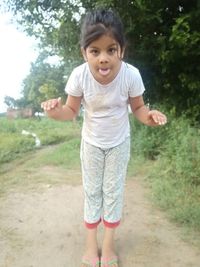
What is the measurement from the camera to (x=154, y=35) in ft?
12.8

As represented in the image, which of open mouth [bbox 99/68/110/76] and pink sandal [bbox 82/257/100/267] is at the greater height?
open mouth [bbox 99/68/110/76]

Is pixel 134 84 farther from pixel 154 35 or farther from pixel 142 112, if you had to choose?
pixel 154 35

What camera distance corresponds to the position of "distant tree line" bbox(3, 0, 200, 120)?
347 centimetres

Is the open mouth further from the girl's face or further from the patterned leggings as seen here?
the patterned leggings

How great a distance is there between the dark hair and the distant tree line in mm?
1356

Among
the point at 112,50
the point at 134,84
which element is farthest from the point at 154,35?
the point at 112,50

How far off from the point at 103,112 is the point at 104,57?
368 mm

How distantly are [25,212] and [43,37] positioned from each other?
2934 millimetres

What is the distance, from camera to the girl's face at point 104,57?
6.89 feet

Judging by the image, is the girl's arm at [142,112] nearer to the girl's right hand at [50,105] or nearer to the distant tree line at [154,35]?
the girl's right hand at [50,105]

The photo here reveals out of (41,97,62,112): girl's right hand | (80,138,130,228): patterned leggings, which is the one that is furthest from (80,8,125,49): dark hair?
(80,138,130,228): patterned leggings

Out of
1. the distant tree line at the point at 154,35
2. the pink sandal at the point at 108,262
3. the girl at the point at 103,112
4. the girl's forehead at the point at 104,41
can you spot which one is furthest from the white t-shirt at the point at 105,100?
the distant tree line at the point at 154,35

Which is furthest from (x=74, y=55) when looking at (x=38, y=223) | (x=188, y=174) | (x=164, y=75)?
(x=38, y=223)

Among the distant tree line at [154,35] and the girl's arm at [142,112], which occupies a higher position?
the distant tree line at [154,35]
